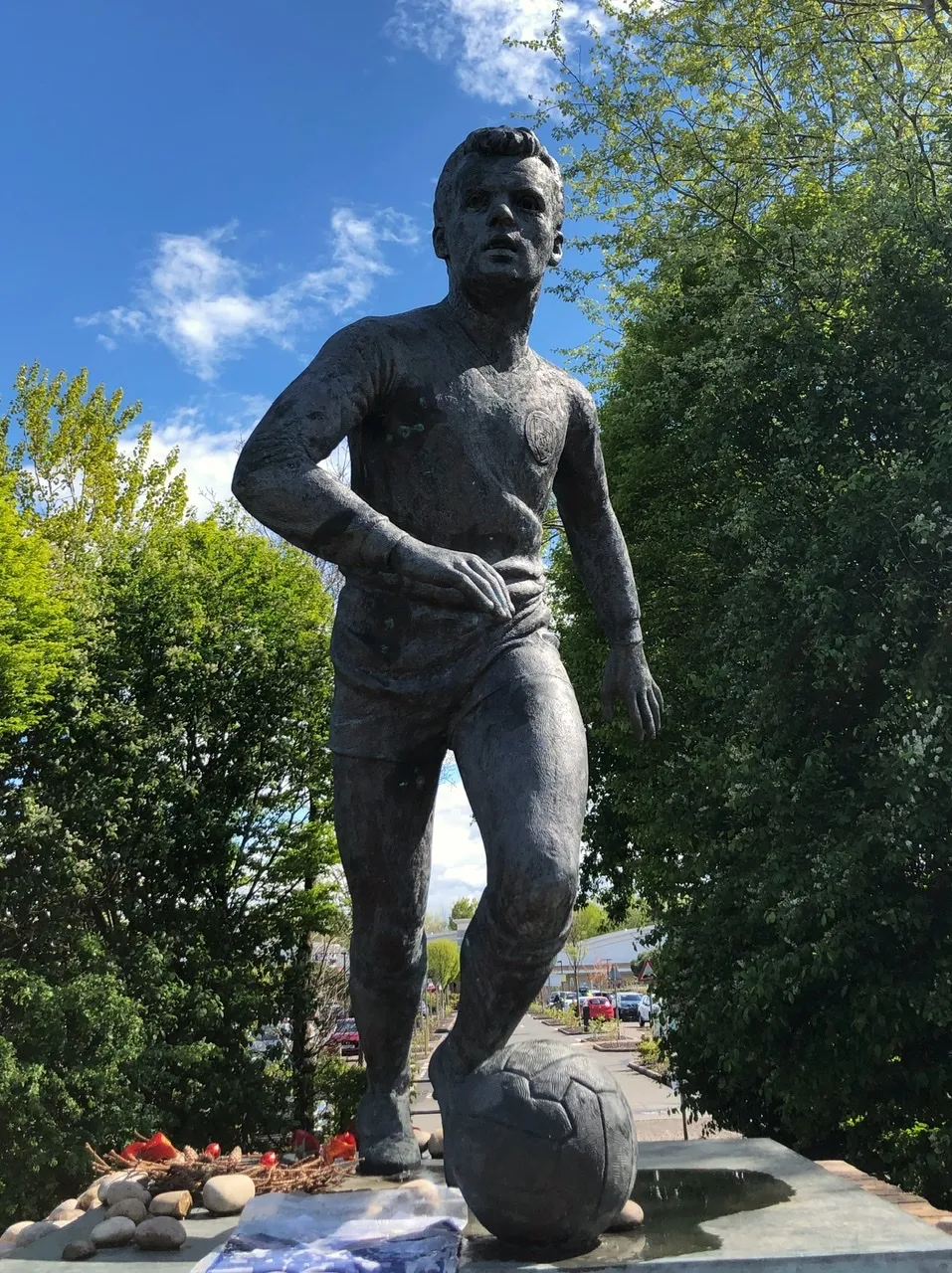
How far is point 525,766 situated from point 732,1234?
1246mm

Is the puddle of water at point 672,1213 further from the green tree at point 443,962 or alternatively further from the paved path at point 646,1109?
the green tree at point 443,962

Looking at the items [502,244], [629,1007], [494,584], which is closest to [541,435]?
[502,244]

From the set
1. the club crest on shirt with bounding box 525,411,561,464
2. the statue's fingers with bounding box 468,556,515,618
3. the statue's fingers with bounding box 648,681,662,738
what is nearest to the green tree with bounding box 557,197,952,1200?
the statue's fingers with bounding box 648,681,662,738

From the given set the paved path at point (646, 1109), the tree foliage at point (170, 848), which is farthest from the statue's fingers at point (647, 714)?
the paved path at point (646, 1109)

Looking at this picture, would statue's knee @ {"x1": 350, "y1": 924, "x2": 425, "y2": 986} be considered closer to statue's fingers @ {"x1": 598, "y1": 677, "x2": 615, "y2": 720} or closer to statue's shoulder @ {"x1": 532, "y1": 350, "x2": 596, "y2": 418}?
statue's fingers @ {"x1": 598, "y1": 677, "x2": 615, "y2": 720}

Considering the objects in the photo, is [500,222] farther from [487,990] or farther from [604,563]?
[487,990]

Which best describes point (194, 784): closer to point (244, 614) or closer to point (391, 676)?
point (244, 614)

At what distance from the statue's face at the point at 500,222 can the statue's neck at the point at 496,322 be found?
0.19 ft

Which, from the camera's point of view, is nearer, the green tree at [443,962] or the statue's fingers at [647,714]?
the statue's fingers at [647,714]

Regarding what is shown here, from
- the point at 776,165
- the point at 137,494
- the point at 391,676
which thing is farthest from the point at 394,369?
the point at 137,494

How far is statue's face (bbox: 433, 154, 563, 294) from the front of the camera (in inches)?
134

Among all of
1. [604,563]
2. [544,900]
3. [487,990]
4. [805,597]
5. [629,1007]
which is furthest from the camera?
[629,1007]

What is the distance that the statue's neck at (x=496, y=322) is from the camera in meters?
3.52

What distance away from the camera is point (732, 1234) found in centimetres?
279
